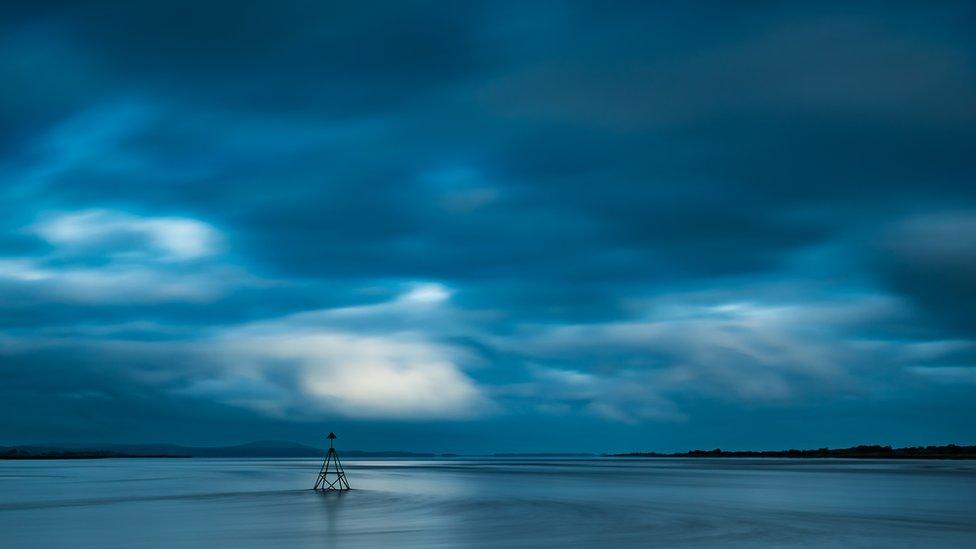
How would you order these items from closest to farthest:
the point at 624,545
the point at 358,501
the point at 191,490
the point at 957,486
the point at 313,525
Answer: the point at 624,545, the point at 313,525, the point at 358,501, the point at 191,490, the point at 957,486

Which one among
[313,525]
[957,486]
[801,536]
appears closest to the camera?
[801,536]

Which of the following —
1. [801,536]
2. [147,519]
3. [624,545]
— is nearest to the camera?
[624,545]

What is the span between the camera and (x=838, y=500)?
55.8 m

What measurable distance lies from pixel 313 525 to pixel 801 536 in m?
20.6

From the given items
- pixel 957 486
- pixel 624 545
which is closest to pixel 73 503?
pixel 624 545

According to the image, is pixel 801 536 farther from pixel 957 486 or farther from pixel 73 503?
pixel 957 486

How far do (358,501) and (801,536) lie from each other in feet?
95.1

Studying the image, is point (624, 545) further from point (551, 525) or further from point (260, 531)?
A: point (260, 531)

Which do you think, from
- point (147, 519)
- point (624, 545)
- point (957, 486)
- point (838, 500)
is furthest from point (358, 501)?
point (957, 486)

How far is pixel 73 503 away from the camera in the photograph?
2137 inches

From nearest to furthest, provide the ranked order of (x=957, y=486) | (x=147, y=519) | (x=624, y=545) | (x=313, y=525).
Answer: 1. (x=624, y=545)
2. (x=313, y=525)
3. (x=147, y=519)
4. (x=957, y=486)

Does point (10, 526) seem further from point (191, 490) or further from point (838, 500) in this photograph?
point (838, 500)

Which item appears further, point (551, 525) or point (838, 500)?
point (838, 500)

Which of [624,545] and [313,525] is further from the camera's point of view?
[313,525]
